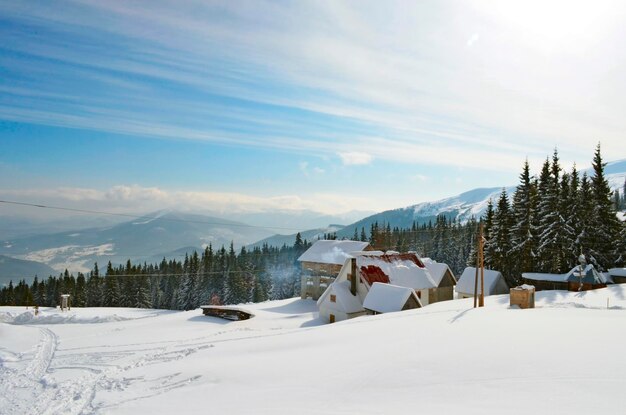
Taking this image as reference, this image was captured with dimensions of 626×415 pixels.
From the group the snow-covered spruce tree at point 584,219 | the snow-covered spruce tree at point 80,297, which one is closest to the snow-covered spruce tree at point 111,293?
the snow-covered spruce tree at point 80,297

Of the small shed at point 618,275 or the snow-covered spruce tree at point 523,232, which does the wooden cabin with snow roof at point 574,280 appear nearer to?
the small shed at point 618,275

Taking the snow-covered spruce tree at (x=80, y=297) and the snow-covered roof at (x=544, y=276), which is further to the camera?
the snow-covered spruce tree at (x=80, y=297)

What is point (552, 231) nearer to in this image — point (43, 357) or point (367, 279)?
point (367, 279)

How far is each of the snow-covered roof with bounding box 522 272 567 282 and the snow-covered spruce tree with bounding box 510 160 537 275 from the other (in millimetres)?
2825

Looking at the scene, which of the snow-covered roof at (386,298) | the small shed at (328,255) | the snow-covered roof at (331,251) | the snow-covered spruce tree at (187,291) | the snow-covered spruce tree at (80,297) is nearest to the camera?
the snow-covered roof at (386,298)

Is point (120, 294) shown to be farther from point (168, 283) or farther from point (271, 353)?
point (271, 353)

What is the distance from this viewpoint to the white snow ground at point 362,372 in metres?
9.12

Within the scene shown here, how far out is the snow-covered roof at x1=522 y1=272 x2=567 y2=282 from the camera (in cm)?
4138

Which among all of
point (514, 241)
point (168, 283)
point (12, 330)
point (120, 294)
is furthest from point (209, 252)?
point (514, 241)

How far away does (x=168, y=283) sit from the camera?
105250 millimetres

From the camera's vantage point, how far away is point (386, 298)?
34.0 metres

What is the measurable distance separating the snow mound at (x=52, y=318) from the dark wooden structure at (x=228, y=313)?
480 inches

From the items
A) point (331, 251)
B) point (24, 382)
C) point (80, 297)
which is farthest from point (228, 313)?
point (80, 297)

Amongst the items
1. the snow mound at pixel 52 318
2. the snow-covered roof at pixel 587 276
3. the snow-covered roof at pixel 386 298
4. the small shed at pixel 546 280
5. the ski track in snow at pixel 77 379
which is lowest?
the snow mound at pixel 52 318
